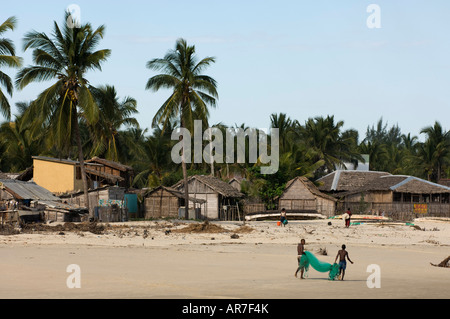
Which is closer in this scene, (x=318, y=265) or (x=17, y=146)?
(x=318, y=265)

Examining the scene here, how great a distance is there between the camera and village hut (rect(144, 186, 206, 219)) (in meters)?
45.5

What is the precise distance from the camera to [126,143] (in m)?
55.5

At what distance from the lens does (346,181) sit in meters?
58.2

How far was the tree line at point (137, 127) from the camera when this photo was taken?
113ft

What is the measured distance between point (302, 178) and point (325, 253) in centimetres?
3252

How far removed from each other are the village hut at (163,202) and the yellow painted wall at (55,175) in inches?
208

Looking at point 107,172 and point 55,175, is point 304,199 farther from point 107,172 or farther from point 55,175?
point 55,175

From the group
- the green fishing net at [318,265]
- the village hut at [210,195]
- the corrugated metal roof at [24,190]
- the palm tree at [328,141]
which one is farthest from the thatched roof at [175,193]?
the green fishing net at [318,265]

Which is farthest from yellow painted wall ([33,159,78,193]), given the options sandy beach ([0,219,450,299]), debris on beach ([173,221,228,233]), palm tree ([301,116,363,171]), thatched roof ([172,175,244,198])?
palm tree ([301,116,363,171])

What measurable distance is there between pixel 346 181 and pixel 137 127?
Result: 1964cm

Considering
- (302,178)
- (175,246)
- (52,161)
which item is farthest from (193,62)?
(175,246)

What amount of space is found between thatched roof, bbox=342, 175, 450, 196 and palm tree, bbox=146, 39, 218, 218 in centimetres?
1887

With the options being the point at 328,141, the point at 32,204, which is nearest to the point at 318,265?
the point at 32,204
